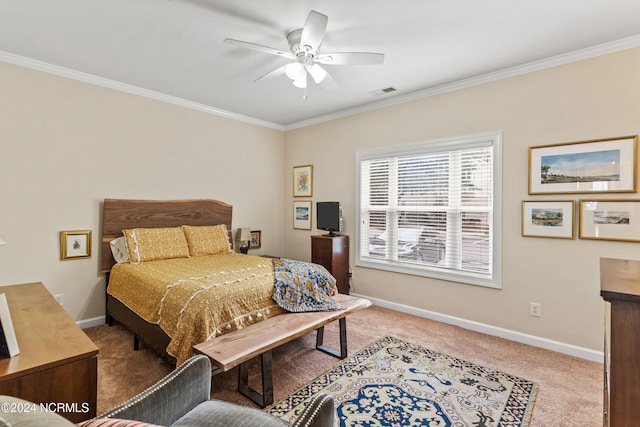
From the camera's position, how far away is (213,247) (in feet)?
12.9

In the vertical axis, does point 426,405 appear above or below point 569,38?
below

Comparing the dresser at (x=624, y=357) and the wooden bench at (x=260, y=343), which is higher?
the dresser at (x=624, y=357)

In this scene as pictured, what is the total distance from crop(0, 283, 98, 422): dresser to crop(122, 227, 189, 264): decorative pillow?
5.78ft

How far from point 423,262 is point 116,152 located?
3.77 metres

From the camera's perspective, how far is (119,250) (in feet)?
11.2

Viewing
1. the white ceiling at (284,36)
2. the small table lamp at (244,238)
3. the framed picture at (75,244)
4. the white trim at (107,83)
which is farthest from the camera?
the small table lamp at (244,238)

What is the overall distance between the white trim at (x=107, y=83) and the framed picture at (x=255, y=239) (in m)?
1.72

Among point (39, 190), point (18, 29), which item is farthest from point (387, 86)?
point (39, 190)

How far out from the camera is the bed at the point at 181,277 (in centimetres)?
220

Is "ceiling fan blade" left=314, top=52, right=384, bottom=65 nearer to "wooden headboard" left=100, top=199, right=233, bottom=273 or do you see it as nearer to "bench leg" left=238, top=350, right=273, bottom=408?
"bench leg" left=238, top=350, right=273, bottom=408

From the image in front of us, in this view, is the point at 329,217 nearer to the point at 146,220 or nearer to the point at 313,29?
the point at 146,220

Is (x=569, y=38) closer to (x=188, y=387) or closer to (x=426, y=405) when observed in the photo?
(x=426, y=405)

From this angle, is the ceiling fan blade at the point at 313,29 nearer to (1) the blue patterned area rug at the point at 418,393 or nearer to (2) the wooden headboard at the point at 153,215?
(1) the blue patterned area rug at the point at 418,393

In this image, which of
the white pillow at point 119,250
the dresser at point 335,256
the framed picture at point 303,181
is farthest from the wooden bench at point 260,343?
the framed picture at point 303,181
